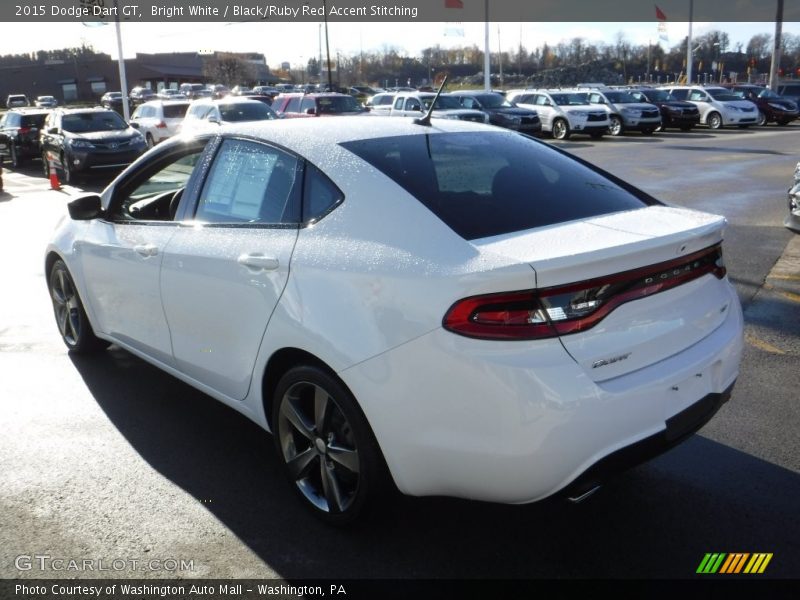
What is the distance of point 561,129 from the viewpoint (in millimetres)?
27391

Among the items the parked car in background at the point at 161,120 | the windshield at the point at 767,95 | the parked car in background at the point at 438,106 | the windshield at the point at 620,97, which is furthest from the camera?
the windshield at the point at 767,95

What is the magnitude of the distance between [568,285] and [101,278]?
3.19m

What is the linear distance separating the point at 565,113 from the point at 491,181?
24.9 metres

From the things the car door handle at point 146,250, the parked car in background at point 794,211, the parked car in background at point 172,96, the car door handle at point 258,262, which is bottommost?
the parked car in background at point 794,211

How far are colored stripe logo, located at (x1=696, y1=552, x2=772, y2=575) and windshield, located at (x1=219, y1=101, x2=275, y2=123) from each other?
1810cm

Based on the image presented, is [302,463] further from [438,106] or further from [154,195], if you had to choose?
[438,106]

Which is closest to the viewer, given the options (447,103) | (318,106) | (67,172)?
(67,172)

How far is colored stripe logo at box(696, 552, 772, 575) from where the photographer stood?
2.87 m

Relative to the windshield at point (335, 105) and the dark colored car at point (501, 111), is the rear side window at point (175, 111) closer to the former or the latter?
the windshield at point (335, 105)

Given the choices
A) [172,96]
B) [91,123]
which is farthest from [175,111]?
[172,96]

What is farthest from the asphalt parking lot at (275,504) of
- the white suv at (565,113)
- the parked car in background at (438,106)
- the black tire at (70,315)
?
the white suv at (565,113)

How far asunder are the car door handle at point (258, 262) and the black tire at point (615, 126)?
88.3 feet

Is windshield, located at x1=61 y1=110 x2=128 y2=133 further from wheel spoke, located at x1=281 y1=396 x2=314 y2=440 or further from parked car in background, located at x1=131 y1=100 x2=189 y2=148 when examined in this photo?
wheel spoke, located at x1=281 y1=396 x2=314 y2=440

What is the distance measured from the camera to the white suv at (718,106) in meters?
29.3
